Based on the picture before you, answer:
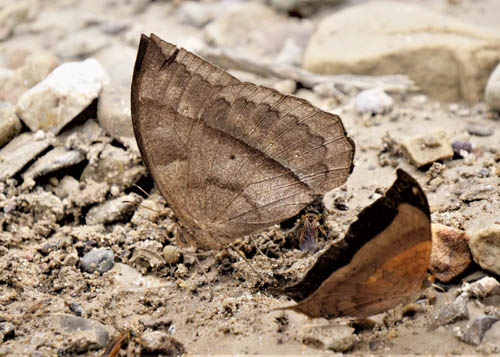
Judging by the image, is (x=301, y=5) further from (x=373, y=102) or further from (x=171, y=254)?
(x=171, y=254)

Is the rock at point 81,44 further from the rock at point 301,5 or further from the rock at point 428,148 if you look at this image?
the rock at point 428,148

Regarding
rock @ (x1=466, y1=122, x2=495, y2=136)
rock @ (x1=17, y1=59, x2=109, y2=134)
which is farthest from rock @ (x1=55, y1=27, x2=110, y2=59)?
rock @ (x1=466, y1=122, x2=495, y2=136)

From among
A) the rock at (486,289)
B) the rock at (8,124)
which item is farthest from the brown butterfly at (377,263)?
the rock at (8,124)

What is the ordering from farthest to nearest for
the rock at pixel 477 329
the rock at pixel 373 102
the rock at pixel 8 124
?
the rock at pixel 373 102 < the rock at pixel 8 124 < the rock at pixel 477 329

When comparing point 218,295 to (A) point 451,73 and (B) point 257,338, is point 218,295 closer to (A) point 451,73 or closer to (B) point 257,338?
(B) point 257,338

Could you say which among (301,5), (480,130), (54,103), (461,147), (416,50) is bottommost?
(461,147)

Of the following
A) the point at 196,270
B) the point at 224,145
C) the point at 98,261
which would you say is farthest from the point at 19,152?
the point at 224,145
